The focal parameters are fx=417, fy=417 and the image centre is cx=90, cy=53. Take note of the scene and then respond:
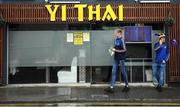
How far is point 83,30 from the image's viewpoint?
589 inches

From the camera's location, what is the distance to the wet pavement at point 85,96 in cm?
1180

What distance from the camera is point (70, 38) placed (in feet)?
49.1

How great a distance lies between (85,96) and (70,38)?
3090 millimetres

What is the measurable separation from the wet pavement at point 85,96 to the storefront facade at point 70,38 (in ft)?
3.24

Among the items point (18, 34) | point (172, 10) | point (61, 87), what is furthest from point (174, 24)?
point (18, 34)

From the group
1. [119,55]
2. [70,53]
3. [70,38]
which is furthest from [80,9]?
[119,55]

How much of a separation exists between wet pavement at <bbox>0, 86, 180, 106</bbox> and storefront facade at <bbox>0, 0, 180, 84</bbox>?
3.24 feet

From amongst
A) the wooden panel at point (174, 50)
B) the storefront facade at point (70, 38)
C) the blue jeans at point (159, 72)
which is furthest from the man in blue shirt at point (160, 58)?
the storefront facade at point (70, 38)

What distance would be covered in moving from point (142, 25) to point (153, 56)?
1182 millimetres

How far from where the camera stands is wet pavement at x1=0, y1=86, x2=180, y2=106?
11797mm

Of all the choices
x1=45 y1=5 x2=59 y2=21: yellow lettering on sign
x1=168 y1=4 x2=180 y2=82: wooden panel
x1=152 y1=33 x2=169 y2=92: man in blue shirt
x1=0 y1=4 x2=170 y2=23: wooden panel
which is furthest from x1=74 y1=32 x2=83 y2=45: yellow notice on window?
x1=168 y1=4 x2=180 y2=82: wooden panel

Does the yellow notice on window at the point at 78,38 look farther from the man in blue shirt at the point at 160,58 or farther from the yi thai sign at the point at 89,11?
the man in blue shirt at the point at 160,58

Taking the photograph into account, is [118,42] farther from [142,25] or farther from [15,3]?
[15,3]

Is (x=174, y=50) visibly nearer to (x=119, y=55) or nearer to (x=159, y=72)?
(x=159, y=72)
